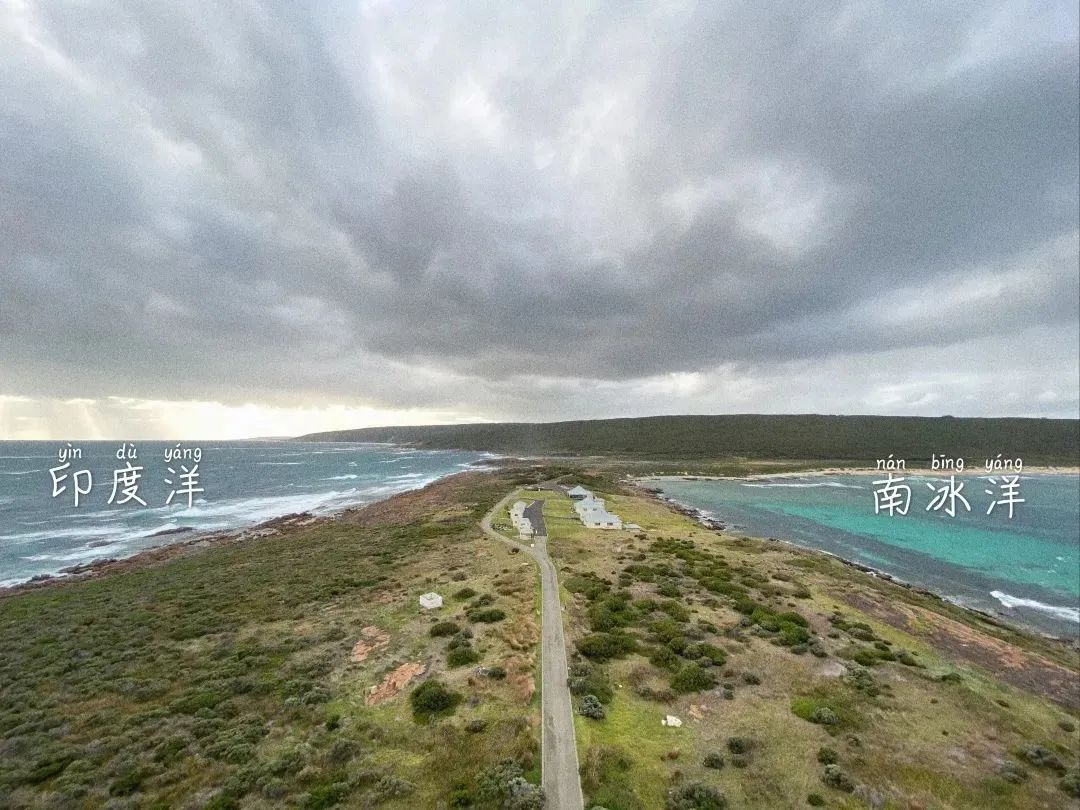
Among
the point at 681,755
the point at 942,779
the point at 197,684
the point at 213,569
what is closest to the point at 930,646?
the point at 942,779

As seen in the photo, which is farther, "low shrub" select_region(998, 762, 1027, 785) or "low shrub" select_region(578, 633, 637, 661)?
"low shrub" select_region(578, 633, 637, 661)

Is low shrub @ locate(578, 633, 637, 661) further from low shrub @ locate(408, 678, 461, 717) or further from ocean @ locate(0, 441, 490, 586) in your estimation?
ocean @ locate(0, 441, 490, 586)

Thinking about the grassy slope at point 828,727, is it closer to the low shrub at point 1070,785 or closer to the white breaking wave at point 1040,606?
the low shrub at point 1070,785

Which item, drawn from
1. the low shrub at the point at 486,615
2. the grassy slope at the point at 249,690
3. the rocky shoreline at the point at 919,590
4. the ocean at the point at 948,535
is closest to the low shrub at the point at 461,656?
the grassy slope at the point at 249,690

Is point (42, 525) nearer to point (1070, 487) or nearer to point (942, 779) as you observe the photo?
point (942, 779)

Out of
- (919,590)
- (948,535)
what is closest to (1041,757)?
(919,590)

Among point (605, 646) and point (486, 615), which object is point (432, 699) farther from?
point (605, 646)

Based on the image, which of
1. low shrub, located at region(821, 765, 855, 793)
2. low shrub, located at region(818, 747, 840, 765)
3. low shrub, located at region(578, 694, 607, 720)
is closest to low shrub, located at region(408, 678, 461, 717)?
low shrub, located at region(578, 694, 607, 720)
